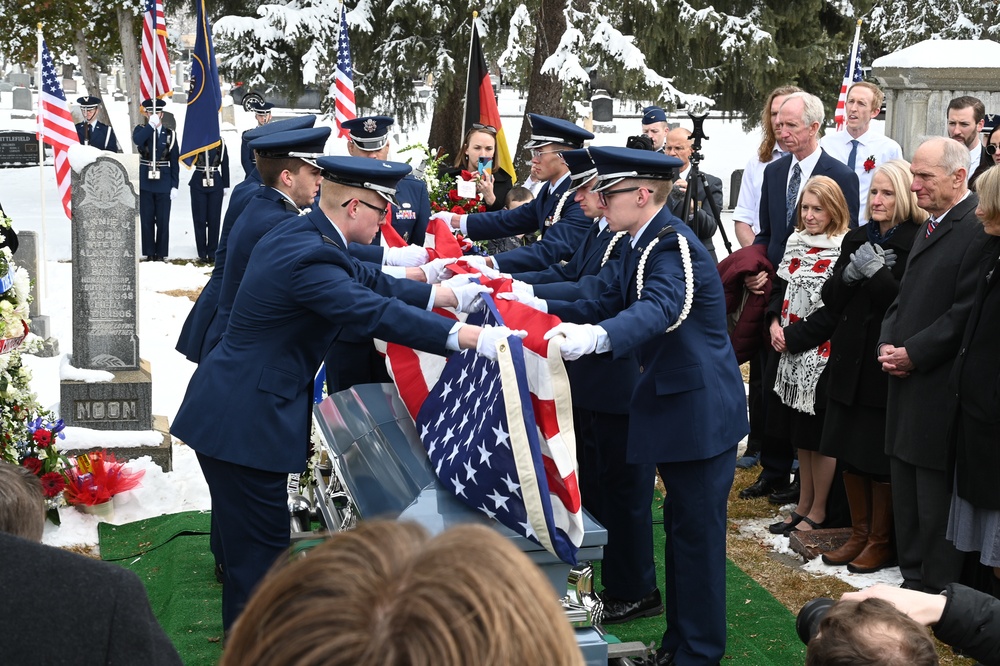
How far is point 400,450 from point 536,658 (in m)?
3.09

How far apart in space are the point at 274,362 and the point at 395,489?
2.09 ft

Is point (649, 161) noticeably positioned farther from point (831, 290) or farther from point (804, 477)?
point (804, 477)

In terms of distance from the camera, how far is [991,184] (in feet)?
13.9

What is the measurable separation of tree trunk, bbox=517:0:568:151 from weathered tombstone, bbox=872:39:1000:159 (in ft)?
Answer: 17.8

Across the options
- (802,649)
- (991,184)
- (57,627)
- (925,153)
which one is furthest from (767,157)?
(57,627)

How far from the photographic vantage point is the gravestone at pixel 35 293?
10.2 m

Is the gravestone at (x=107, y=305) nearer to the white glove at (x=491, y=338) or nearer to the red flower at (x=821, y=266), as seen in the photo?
the red flower at (x=821, y=266)

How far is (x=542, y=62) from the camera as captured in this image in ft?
50.2

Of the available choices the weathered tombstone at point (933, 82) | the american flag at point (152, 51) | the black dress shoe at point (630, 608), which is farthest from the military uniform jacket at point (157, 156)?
the black dress shoe at point (630, 608)

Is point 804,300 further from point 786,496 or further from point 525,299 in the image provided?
point 525,299

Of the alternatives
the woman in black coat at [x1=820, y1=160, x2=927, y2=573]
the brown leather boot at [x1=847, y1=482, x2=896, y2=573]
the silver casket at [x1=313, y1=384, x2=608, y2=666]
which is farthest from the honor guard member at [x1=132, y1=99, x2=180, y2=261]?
the brown leather boot at [x1=847, y1=482, x2=896, y2=573]

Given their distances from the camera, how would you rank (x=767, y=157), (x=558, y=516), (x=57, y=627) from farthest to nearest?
1. (x=767, y=157)
2. (x=558, y=516)
3. (x=57, y=627)

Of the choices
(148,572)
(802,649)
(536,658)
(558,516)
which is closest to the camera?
(536,658)

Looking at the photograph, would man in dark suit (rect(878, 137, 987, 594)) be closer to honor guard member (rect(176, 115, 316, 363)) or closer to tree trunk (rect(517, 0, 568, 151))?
honor guard member (rect(176, 115, 316, 363))
